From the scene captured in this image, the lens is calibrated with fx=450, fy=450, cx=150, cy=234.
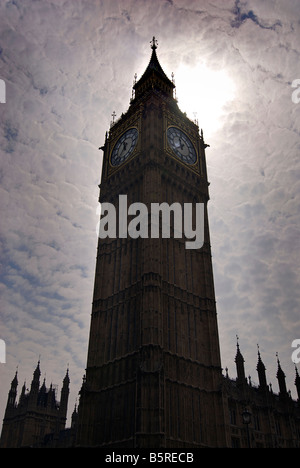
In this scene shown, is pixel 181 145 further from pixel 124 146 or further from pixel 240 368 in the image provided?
pixel 240 368

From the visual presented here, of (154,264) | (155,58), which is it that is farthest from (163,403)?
(155,58)

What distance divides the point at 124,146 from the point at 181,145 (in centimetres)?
788

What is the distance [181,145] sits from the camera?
61.2 metres

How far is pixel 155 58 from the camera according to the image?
7694cm

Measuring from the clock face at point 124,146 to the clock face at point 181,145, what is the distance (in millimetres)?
4840

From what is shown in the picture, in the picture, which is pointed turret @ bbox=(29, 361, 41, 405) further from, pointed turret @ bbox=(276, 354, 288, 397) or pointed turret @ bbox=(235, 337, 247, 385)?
pointed turret @ bbox=(276, 354, 288, 397)

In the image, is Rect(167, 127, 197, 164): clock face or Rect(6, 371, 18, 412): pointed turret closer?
Rect(167, 127, 197, 164): clock face

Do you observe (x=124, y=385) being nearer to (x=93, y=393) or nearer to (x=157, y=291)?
(x=93, y=393)

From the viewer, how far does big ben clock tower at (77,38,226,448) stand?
41.4m

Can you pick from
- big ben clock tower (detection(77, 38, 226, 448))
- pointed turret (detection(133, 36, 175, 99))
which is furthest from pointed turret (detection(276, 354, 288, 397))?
pointed turret (detection(133, 36, 175, 99))

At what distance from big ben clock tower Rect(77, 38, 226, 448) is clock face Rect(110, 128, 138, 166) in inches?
7.9

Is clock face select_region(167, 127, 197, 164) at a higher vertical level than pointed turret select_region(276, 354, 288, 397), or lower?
higher

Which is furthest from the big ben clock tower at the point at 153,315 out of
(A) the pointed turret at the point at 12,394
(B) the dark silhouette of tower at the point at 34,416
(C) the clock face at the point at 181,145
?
(A) the pointed turret at the point at 12,394

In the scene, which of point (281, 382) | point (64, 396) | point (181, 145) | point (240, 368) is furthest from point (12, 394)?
point (181, 145)
